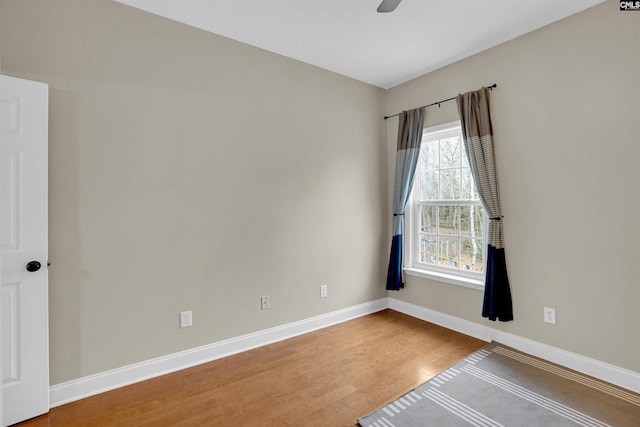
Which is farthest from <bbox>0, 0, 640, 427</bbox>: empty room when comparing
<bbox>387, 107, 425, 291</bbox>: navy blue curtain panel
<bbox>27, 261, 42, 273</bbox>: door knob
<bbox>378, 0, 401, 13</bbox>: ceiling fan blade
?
<bbox>378, 0, 401, 13</bbox>: ceiling fan blade

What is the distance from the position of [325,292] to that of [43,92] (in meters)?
2.78

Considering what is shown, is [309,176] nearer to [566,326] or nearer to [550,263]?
[550,263]

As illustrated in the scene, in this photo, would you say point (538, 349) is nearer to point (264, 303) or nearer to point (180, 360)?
point (264, 303)

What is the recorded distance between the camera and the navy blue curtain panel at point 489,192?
2.82 meters

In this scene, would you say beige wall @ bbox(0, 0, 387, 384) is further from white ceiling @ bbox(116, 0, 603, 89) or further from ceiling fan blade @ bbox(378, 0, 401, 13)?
ceiling fan blade @ bbox(378, 0, 401, 13)

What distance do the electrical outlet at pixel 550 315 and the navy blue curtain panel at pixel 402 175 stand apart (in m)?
1.45

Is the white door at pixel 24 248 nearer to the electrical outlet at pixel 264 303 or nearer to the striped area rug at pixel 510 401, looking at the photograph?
the electrical outlet at pixel 264 303

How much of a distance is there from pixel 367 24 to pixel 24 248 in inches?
113

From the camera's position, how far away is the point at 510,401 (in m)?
2.09

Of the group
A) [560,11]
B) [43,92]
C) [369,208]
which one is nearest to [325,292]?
[369,208]

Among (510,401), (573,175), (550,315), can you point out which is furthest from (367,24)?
(510,401)

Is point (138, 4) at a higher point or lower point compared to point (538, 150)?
higher

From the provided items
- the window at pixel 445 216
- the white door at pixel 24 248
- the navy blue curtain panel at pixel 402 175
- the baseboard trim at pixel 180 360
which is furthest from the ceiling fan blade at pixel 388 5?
the baseboard trim at pixel 180 360

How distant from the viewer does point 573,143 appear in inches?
97.0
